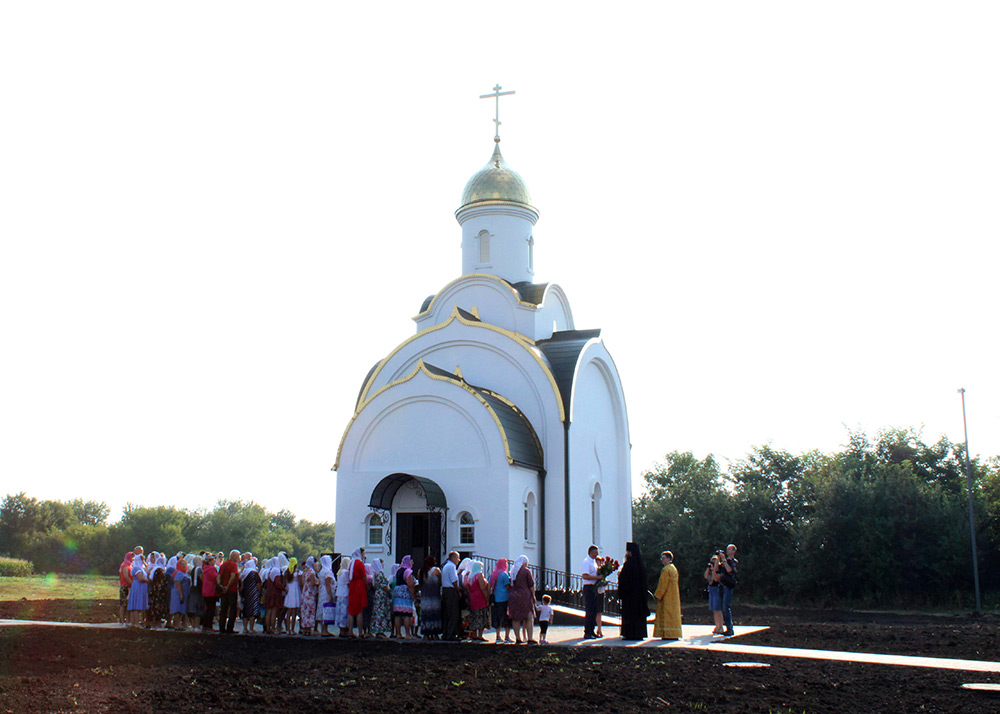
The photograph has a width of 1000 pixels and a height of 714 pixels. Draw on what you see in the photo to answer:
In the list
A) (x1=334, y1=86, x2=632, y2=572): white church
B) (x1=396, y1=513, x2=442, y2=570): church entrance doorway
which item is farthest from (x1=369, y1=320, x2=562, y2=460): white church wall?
(x1=396, y1=513, x2=442, y2=570): church entrance doorway

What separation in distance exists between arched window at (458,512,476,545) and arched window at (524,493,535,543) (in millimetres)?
1274

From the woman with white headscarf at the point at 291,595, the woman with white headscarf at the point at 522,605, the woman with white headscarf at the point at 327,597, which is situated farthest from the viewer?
the woman with white headscarf at the point at 291,595

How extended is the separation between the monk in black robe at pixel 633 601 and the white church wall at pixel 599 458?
6.97 metres

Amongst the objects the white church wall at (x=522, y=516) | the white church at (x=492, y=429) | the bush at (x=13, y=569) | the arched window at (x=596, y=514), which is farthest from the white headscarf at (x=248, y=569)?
the bush at (x=13, y=569)

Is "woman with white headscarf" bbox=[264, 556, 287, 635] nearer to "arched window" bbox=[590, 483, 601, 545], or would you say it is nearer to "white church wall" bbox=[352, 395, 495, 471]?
"white church wall" bbox=[352, 395, 495, 471]

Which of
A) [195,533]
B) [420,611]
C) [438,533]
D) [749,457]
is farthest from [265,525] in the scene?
[420,611]

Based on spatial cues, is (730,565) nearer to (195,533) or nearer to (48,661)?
(48,661)

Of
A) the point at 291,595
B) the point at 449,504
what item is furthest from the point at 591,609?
the point at 449,504

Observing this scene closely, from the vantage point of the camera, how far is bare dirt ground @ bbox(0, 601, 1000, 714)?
23.1 ft

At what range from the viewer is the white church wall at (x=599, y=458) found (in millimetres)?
20156

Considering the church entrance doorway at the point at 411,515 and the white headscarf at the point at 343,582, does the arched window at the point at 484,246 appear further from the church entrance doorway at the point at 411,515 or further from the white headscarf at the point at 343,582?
the white headscarf at the point at 343,582

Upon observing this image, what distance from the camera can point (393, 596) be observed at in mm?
12695

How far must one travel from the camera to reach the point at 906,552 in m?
23.3

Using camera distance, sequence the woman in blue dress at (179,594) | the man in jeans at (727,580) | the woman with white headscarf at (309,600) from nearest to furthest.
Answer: the man in jeans at (727,580)
the woman with white headscarf at (309,600)
the woman in blue dress at (179,594)
